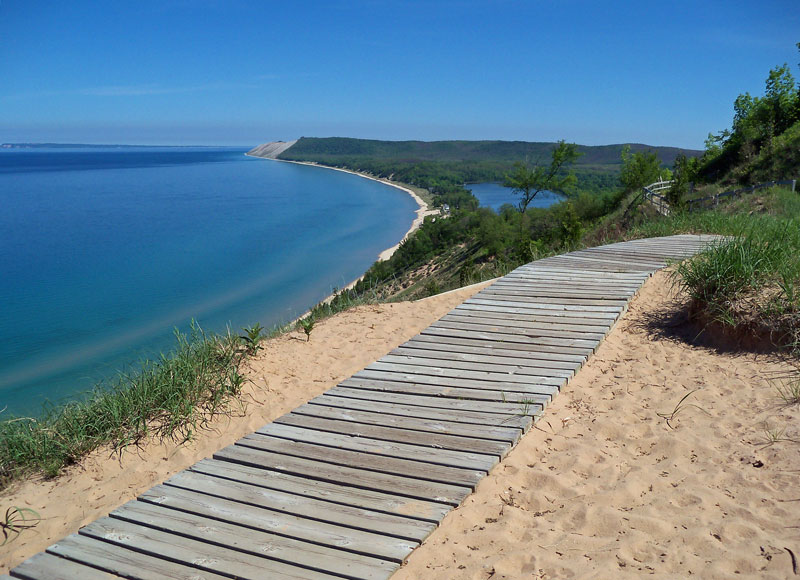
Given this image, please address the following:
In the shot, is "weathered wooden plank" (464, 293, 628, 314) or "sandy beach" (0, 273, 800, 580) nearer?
"sandy beach" (0, 273, 800, 580)

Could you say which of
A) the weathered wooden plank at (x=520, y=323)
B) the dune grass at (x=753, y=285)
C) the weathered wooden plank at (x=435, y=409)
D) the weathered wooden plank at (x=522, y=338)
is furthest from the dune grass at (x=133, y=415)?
the dune grass at (x=753, y=285)

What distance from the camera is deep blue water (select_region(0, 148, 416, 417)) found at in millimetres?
26297

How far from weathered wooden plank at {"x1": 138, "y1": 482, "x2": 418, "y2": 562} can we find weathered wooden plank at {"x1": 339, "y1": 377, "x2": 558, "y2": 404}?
1600 millimetres

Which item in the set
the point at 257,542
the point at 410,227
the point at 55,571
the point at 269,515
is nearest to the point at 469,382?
the point at 269,515

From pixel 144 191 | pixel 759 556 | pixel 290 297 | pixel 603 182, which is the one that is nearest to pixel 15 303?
pixel 290 297

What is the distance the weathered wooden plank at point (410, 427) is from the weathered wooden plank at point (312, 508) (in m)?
0.81

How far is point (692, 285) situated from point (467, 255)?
152 ft

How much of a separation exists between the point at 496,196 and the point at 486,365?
116m

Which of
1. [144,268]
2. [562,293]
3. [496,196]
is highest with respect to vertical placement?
[496,196]

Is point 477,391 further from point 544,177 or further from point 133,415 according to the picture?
point 544,177

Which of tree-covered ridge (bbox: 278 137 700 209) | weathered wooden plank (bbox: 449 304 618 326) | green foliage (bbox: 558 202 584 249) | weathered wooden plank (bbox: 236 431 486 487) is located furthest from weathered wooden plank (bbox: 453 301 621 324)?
tree-covered ridge (bbox: 278 137 700 209)

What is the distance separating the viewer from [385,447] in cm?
387

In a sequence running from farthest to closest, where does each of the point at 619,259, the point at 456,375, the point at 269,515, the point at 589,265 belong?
the point at 619,259
the point at 589,265
the point at 456,375
the point at 269,515

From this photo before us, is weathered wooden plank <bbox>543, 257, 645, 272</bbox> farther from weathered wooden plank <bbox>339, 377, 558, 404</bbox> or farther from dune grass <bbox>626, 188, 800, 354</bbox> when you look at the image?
weathered wooden plank <bbox>339, 377, 558, 404</bbox>
